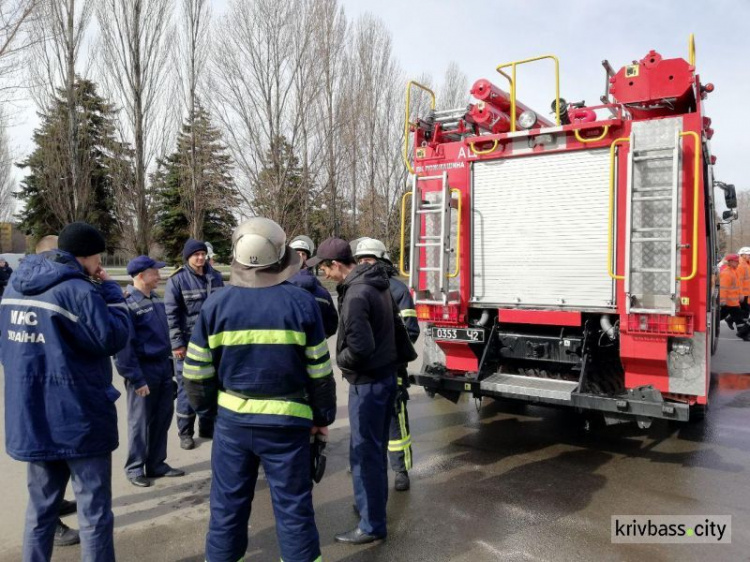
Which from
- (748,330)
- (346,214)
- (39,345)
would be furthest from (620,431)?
(346,214)

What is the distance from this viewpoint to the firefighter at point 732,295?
1152 centimetres

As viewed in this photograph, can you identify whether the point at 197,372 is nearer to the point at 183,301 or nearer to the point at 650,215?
the point at 183,301

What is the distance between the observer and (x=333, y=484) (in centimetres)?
431

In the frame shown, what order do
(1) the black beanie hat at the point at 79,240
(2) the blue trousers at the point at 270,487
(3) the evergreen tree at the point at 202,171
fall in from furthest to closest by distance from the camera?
(3) the evergreen tree at the point at 202,171, (1) the black beanie hat at the point at 79,240, (2) the blue trousers at the point at 270,487

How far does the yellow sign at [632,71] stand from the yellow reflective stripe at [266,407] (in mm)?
3964

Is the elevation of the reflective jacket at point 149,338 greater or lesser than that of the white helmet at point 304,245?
lesser

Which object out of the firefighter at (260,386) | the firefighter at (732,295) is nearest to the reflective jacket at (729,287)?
the firefighter at (732,295)

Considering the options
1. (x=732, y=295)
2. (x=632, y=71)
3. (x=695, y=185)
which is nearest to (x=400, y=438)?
(x=695, y=185)

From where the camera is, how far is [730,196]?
680cm

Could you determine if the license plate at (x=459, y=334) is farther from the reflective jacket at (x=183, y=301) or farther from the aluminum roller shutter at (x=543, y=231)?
the reflective jacket at (x=183, y=301)

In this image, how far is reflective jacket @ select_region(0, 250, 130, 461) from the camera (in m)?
2.67

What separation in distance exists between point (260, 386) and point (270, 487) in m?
0.48

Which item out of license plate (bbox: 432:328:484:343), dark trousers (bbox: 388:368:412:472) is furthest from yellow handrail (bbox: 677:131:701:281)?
dark trousers (bbox: 388:368:412:472)

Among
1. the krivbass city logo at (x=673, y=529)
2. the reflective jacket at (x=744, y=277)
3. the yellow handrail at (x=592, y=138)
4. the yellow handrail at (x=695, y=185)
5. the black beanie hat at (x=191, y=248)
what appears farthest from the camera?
the reflective jacket at (x=744, y=277)
